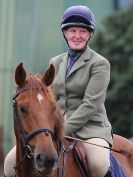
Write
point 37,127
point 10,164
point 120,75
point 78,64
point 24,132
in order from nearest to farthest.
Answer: point 37,127 < point 24,132 < point 10,164 < point 78,64 < point 120,75

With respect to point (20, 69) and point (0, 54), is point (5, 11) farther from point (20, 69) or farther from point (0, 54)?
point (20, 69)

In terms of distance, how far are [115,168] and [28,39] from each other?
2163 centimetres

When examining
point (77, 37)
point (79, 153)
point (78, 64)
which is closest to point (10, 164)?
point (79, 153)

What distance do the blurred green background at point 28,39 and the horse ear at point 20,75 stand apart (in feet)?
61.6

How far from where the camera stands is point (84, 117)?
330 inches

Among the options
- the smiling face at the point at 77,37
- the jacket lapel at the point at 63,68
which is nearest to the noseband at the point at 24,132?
the jacket lapel at the point at 63,68

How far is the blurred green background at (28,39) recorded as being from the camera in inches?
1089

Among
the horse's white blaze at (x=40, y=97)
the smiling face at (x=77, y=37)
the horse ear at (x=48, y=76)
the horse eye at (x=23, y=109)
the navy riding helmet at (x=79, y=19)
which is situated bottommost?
the horse eye at (x=23, y=109)

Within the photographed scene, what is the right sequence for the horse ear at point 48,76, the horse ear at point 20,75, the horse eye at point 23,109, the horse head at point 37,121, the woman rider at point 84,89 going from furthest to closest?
the woman rider at point 84,89 → the horse ear at point 48,76 → the horse ear at point 20,75 → the horse eye at point 23,109 → the horse head at point 37,121

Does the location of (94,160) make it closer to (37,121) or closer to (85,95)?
(85,95)

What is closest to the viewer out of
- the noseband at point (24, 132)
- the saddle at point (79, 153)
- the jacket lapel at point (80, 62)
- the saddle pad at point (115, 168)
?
the noseband at point (24, 132)

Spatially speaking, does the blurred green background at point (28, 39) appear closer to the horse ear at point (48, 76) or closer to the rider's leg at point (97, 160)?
the rider's leg at point (97, 160)

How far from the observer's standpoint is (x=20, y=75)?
7621 mm

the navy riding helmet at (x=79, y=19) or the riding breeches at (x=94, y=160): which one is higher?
the navy riding helmet at (x=79, y=19)
